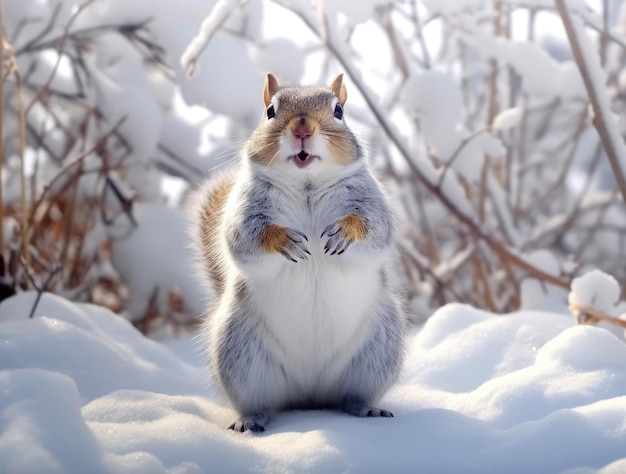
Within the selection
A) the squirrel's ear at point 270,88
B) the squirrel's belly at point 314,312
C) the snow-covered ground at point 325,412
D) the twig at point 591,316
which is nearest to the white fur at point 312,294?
the squirrel's belly at point 314,312

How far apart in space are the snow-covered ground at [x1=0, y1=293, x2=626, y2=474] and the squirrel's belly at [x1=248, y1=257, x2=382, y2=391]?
114 millimetres

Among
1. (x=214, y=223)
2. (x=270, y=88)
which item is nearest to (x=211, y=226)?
(x=214, y=223)

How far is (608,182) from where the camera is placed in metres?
5.63

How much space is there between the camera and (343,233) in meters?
1.65

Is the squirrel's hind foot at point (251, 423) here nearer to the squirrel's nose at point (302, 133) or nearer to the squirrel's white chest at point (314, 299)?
the squirrel's white chest at point (314, 299)

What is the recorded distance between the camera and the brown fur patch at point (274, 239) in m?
1.63

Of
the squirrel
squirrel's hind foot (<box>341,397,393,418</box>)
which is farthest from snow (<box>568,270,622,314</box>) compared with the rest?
squirrel's hind foot (<box>341,397,393,418</box>)

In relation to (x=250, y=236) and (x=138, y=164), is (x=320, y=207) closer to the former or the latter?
(x=250, y=236)

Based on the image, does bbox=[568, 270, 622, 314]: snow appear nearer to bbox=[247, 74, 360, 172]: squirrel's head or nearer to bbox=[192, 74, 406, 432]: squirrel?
bbox=[192, 74, 406, 432]: squirrel

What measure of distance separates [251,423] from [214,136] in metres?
1.89

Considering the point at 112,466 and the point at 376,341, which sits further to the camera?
the point at 376,341

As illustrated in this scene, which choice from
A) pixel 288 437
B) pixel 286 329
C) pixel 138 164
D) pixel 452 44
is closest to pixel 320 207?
pixel 286 329

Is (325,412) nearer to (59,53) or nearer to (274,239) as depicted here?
(274,239)

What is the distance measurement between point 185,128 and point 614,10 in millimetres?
3008
